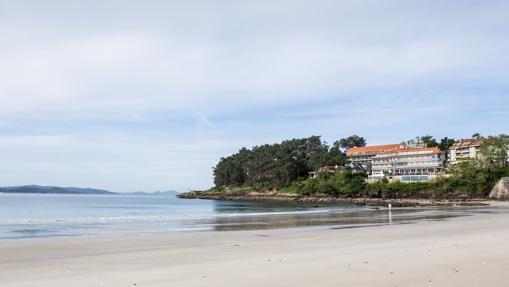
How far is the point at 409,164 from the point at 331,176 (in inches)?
816

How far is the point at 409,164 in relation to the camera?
421 feet

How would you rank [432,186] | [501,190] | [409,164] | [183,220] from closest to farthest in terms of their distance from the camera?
[183,220] < [501,190] < [432,186] < [409,164]

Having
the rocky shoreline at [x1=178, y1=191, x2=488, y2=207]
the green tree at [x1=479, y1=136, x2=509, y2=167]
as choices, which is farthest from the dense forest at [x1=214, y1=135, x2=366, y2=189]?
the green tree at [x1=479, y1=136, x2=509, y2=167]

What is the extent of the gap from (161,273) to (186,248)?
20.5 feet

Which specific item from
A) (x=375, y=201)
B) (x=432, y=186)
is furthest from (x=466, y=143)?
(x=375, y=201)

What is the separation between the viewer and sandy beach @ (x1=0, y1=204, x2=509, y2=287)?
9.66 metres

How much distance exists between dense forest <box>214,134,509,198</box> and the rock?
11.7 feet

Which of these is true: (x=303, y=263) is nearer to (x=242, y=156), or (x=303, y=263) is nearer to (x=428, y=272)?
(x=428, y=272)

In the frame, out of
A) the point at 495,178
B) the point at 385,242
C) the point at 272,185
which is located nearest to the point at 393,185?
the point at 495,178

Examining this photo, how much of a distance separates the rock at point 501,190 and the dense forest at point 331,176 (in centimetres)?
356

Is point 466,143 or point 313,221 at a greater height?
point 466,143

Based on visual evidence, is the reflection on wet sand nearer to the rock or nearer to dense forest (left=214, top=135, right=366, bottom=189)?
the rock

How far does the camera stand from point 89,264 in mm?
12898

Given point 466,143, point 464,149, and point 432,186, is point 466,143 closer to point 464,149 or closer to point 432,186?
point 464,149
